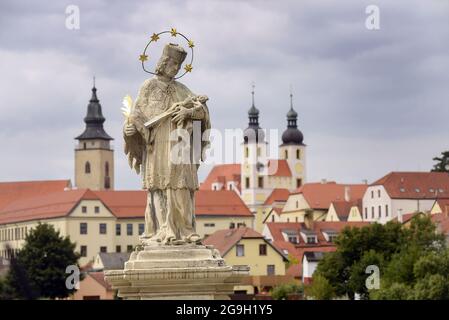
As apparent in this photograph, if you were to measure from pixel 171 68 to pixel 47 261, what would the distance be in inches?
4247

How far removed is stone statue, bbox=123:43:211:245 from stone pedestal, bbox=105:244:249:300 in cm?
27

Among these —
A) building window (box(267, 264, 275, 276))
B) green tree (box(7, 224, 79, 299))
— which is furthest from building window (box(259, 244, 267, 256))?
green tree (box(7, 224, 79, 299))

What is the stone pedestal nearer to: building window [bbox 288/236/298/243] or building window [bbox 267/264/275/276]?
building window [bbox 267/264/275/276]

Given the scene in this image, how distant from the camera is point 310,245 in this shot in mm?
185125

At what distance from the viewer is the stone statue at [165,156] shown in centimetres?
2072

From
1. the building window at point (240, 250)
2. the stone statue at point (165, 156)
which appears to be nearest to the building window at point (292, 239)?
the building window at point (240, 250)

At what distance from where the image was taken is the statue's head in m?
21.2

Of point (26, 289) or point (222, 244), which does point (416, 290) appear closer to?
point (26, 289)

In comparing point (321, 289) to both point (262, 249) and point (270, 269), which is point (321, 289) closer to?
point (270, 269)

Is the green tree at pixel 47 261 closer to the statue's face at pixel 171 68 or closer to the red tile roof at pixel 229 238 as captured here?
the red tile roof at pixel 229 238

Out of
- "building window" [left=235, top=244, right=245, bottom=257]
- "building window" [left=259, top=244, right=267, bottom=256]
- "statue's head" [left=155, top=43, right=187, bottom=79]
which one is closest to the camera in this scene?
"statue's head" [left=155, top=43, right=187, bottom=79]

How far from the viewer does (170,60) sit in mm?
21266

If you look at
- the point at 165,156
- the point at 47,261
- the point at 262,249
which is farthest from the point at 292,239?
the point at 165,156
